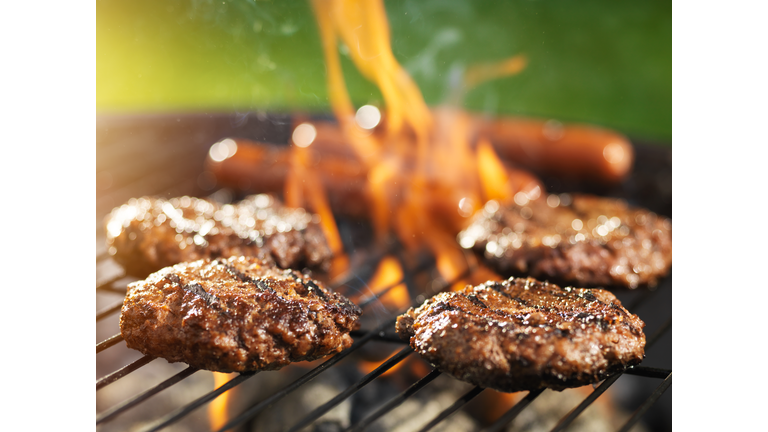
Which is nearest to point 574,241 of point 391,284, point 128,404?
point 391,284

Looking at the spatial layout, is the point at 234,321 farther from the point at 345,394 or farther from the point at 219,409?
the point at 219,409

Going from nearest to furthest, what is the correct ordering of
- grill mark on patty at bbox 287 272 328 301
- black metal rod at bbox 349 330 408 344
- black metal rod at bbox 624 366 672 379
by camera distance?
1. black metal rod at bbox 624 366 672 379
2. grill mark on patty at bbox 287 272 328 301
3. black metal rod at bbox 349 330 408 344

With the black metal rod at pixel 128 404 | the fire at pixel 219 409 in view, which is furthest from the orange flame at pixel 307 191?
the black metal rod at pixel 128 404

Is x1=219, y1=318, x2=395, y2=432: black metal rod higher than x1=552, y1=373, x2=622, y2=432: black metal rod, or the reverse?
x1=219, y1=318, x2=395, y2=432: black metal rod

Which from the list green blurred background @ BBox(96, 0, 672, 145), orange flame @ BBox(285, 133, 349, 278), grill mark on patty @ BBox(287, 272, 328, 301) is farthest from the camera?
orange flame @ BBox(285, 133, 349, 278)

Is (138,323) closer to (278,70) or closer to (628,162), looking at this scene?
(278,70)

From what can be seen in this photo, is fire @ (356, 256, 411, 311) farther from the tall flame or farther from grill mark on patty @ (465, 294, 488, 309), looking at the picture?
grill mark on patty @ (465, 294, 488, 309)

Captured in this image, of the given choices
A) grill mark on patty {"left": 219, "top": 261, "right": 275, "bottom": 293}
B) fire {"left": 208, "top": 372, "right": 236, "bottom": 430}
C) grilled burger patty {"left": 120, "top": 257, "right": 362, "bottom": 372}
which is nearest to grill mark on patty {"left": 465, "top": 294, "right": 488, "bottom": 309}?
grilled burger patty {"left": 120, "top": 257, "right": 362, "bottom": 372}
